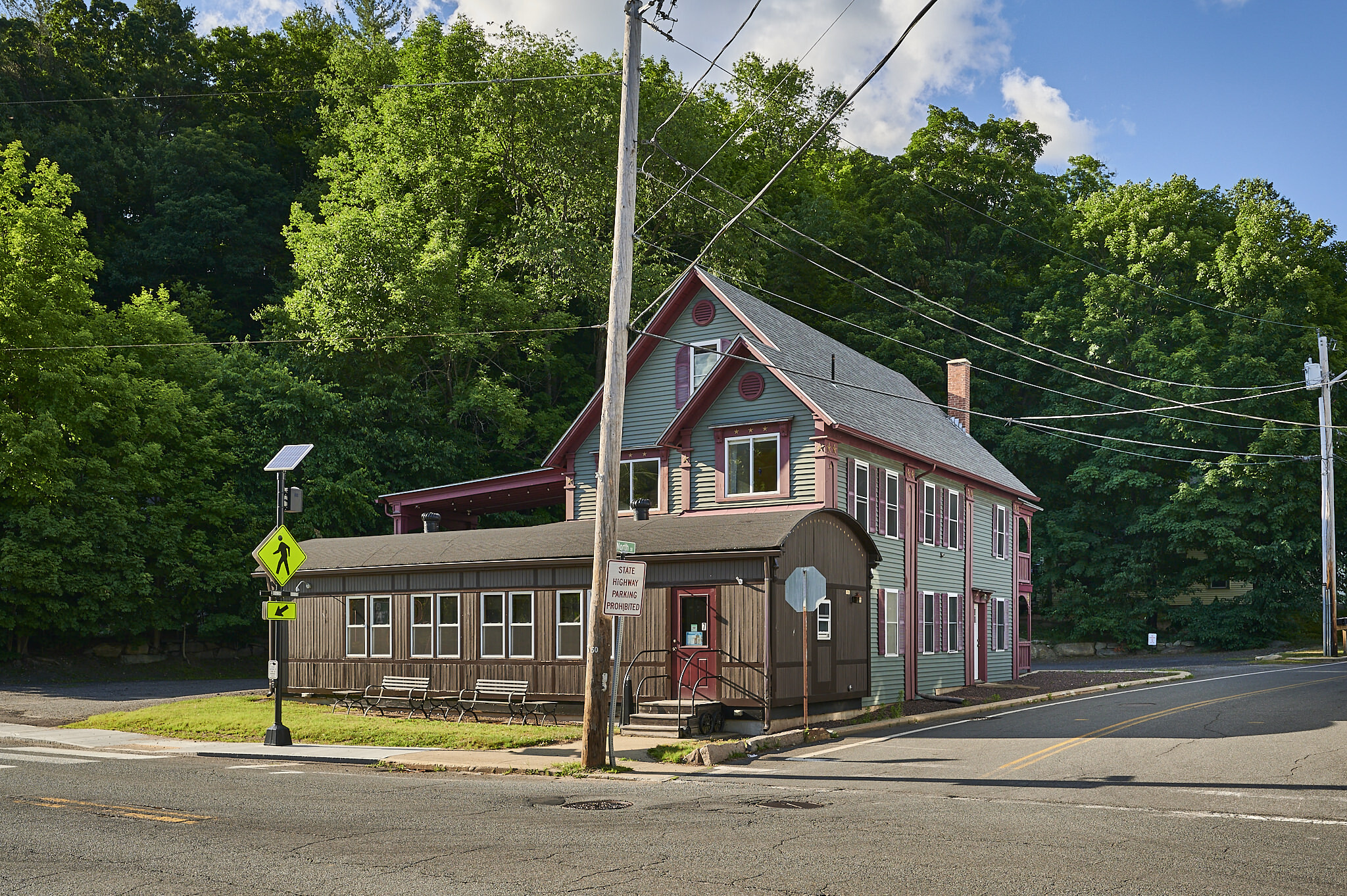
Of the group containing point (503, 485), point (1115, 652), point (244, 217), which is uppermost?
point (244, 217)

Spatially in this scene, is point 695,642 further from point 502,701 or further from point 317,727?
point 317,727

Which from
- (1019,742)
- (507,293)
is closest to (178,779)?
(1019,742)

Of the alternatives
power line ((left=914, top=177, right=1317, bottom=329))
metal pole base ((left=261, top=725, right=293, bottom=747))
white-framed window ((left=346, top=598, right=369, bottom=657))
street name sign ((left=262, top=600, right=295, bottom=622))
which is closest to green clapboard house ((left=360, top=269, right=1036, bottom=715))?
white-framed window ((left=346, top=598, right=369, bottom=657))

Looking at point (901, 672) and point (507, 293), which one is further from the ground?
point (507, 293)

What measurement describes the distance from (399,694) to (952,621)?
52.0 feet

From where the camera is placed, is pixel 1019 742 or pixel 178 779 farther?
pixel 1019 742

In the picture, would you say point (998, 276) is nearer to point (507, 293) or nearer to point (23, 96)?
point (507, 293)

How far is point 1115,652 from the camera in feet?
174

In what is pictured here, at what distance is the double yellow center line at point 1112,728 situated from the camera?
16578mm

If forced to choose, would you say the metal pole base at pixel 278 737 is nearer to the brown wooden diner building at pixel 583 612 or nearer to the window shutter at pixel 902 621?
the brown wooden diner building at pixel 583 612

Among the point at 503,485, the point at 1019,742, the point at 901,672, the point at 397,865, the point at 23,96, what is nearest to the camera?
the point at 397,865

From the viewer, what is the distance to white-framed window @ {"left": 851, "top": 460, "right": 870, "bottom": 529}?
26969 millimetres

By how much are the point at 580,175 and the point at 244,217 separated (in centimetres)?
1792

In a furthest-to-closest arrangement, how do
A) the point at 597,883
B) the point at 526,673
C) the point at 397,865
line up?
the point at 526,673, the point at 397,865, the point at 597,883
